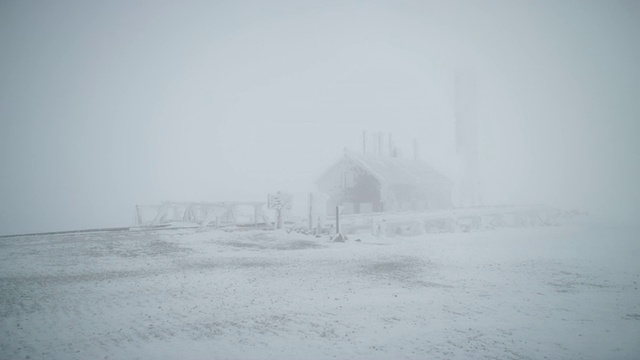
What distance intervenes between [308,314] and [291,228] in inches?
570

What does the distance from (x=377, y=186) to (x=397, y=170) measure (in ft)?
15.8

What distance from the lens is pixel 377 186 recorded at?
28719 millimetres

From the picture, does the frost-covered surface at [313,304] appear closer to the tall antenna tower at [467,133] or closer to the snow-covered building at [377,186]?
the snow-covered building at [377,186]

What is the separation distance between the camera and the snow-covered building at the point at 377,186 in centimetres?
2889

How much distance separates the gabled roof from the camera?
2940cm

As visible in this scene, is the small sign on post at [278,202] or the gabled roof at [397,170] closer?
the small sign on post at [278,202]

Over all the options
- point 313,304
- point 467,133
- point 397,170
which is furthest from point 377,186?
point 467,133

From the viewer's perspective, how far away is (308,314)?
670cm

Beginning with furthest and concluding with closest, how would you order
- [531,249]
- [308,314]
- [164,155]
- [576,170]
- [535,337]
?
[164,155], [576,170], [531,249], [308,314], [535,337]

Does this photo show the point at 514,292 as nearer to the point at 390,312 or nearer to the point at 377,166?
the point at 390,312

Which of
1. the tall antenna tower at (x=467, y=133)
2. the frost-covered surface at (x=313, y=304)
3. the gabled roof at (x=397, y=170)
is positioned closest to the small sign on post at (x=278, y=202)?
the frost-covered surface at (x=313, y=304)

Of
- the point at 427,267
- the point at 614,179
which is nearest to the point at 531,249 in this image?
the point at 427,267

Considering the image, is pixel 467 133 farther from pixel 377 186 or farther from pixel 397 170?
pixel 377 186

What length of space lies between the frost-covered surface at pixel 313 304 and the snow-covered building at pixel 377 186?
48.8ft
